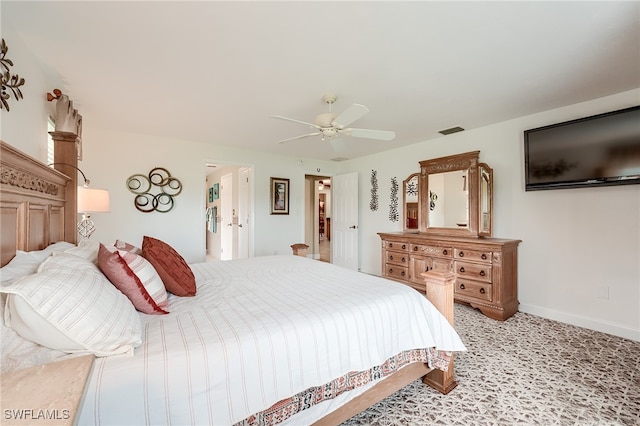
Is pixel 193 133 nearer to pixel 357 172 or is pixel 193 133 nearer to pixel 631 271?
pixel 357 172

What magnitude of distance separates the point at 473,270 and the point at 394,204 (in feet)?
6.11

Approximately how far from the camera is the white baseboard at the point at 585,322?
2.51 metres

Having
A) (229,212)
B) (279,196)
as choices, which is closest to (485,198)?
(279,196)

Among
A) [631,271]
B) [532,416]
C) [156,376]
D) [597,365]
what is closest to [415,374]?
[532,416]

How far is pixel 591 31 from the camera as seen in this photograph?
1.69 meters

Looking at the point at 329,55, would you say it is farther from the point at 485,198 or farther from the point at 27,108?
the point at 485,198

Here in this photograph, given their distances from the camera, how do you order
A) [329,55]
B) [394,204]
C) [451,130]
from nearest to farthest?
1. [329,55]
2. [451,130]
3. [394,204]

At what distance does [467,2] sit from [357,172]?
13.0ft

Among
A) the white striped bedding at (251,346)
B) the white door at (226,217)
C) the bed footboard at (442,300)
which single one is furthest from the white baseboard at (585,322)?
the white door at (226,217)

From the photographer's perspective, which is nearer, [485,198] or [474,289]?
[474,289]

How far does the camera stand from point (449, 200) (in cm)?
377

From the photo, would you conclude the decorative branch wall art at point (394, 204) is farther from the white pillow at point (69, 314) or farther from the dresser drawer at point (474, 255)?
the white pillow at point (69, 314)

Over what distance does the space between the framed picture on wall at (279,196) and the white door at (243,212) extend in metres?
0.49

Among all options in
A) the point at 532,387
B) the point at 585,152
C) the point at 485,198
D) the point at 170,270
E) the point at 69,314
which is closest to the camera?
the point at 69,314
